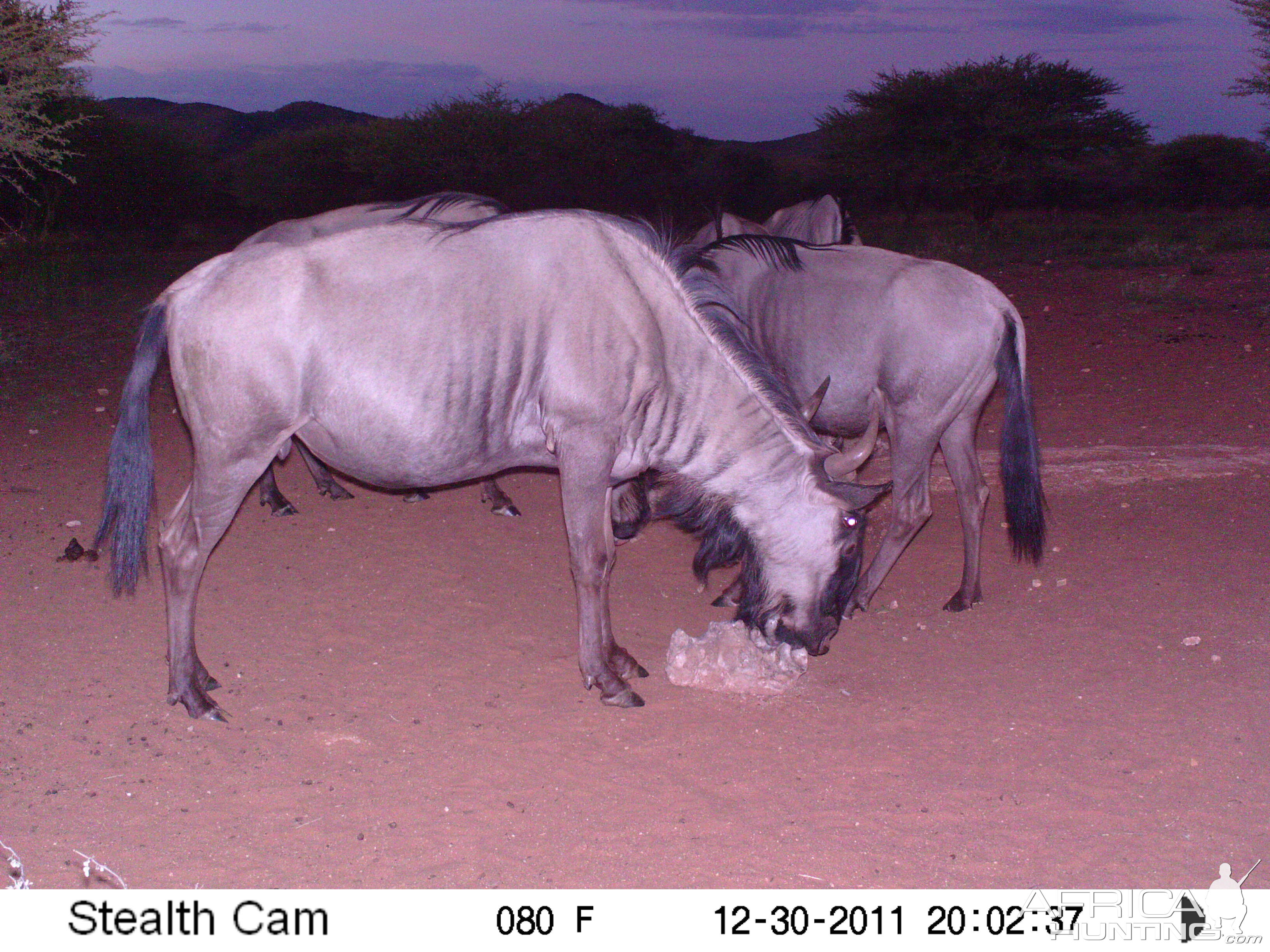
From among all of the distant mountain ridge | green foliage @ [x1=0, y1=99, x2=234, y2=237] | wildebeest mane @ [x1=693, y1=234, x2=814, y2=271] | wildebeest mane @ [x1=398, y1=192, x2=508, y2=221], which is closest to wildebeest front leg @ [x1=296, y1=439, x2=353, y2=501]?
wildebeest mane @ [x1=398, y1=192, x2=508, y2=221]

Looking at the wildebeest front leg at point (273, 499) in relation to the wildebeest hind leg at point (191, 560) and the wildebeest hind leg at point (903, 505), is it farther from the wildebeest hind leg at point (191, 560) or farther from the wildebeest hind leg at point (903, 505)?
the wildebeest hind leg at point (903, 505)

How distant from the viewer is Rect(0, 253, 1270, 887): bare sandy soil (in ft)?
10.2

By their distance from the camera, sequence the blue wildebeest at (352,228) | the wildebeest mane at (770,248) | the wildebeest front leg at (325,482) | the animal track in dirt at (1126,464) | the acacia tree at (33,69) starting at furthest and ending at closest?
the acacia tree at (33,69) < the animal track in dirt at (1126,464) < the wildebeest front leg at (325,482) < the blue wildebeest at (352,228) < the wildebeest mane at (770,248)

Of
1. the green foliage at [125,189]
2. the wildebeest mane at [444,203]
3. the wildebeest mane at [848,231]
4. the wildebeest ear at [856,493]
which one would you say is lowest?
the green foliage at [125,189]

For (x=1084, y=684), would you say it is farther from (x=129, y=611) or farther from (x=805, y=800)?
(x=129, y=611)

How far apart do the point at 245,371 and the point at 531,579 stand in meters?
2.06

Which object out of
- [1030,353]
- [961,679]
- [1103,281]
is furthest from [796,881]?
[1103,281]

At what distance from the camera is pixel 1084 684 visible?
13.8 ft

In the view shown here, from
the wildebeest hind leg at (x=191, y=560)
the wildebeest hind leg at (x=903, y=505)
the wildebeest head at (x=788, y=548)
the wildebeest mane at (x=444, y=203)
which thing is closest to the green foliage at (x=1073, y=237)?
the wildebeest mane at (x=444, y=203)

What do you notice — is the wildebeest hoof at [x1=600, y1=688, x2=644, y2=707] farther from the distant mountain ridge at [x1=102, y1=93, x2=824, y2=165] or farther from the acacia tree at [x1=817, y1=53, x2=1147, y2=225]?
the distant mountain ridge at [x1=102, y1=93, x2=824, y2=165]

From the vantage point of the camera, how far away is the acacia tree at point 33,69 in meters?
8.66

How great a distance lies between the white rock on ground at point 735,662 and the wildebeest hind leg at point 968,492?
1224mm

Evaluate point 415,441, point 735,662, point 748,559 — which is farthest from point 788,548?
point 415,441

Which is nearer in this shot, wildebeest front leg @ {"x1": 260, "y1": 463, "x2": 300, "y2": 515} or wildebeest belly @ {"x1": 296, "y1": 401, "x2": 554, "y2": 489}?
wildebeest belly @ {"x1": 296, "y1": 401, "x2": 554, "y2": 489}
